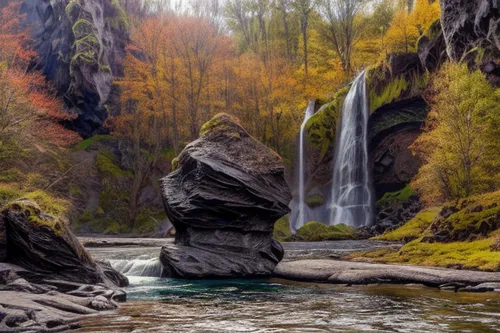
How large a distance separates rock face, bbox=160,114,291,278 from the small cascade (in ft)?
1.97

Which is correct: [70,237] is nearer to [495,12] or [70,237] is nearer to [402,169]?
[495,12]

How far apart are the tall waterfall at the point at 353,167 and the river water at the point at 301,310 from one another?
30.7 meters

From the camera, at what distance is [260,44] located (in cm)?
6419

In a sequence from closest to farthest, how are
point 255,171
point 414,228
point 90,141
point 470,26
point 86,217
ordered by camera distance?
point 255,171
point 414,228
point 470,26
point 86,217
point 90,141

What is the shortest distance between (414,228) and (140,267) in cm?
2050

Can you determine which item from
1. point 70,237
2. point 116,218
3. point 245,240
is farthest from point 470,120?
point 116,218

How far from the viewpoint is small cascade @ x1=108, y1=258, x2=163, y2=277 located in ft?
71.3

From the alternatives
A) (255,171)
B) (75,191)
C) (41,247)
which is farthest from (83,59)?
(41,247)

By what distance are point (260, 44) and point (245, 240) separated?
151 ft

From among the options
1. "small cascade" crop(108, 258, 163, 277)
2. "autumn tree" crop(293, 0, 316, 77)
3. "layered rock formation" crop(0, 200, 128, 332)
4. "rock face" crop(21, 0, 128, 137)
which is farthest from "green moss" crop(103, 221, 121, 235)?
"layered rock formation" crop(0, 200, 128, 332)

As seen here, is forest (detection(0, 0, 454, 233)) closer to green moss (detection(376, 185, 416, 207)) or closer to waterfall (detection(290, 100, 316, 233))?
waterfall (detection(290, 100, 316, 233))

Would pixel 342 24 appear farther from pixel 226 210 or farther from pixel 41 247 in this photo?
pixel 41 247

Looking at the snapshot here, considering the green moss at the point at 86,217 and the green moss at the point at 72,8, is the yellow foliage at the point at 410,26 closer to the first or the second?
the green moss at the point at 86,217

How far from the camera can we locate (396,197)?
46969 millimetres
